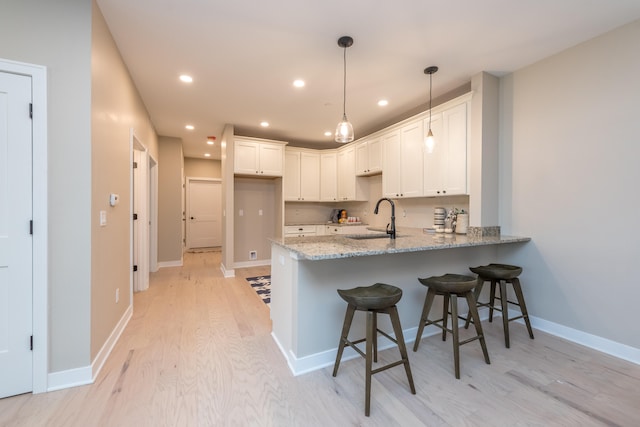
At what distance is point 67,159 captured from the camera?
71.7 inches

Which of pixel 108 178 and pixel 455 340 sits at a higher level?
pixel 108 178

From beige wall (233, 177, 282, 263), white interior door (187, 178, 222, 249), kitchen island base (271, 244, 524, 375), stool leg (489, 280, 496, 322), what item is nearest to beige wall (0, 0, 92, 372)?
kitchen island base (271, 244, 524, 375)

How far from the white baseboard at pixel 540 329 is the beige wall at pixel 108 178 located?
145cm

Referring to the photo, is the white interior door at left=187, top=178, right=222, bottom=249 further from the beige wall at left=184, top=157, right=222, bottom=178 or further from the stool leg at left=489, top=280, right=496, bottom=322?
the stool leg at left=489, top=280, right=496, bottom=322

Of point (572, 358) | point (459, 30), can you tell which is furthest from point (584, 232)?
point (459, 30)

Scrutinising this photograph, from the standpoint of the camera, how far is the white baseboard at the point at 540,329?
2047mm

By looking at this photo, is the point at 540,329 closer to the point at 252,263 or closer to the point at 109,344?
the point at 109,344

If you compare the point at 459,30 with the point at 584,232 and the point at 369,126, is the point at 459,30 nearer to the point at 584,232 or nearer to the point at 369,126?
the point at 584,232

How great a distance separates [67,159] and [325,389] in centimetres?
233

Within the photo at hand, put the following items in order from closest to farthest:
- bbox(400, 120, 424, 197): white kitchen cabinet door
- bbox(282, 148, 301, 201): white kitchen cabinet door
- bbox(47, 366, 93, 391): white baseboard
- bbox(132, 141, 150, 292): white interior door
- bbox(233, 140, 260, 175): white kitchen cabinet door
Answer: bbox(47, 366, 93, 391): white baseboard, bbox(400, 120, 424, 197): white kitchen cabinet door, bbox(132, 141, 150, 292): white interior door, bbox(233, 140, 260, 175): white kitchen cabinet door, bbox(282, 148, 301, 201): white kitchen cabinet door

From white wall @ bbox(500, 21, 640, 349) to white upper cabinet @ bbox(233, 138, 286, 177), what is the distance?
348 centimetres

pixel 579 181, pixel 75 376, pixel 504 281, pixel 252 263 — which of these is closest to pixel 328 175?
pixel 252 263

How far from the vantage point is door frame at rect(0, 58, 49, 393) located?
1729 mm

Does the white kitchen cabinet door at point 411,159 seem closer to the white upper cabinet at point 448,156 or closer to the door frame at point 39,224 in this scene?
the white upper cabinet at point 448,156
